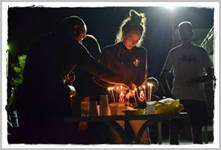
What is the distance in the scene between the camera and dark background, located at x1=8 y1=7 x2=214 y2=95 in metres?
4.73

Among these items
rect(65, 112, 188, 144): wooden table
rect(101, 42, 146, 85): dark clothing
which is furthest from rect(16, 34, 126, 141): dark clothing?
rect(101, 42, 146, 85): dark clothing

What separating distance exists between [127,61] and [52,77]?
896 millimetres

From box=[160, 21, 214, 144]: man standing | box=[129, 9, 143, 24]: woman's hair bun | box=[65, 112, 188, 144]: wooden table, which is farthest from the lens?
box=[160, 21, 214, 144]: man standing

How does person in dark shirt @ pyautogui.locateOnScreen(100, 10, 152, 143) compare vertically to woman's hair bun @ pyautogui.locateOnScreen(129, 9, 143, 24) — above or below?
below

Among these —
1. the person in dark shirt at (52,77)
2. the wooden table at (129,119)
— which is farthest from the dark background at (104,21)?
the wooden table at (129,119)

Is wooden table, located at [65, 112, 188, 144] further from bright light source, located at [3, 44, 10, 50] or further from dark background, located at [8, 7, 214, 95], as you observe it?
bright light source, located at [3, 44, 10, 50]

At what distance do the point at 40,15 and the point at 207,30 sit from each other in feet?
6.62

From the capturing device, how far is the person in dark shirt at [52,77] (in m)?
4.05

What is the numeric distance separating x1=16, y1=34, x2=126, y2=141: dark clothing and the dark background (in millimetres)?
643

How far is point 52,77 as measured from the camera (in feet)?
13.5

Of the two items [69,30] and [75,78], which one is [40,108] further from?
[69,30]

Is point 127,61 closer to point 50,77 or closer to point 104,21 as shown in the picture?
point 104,21

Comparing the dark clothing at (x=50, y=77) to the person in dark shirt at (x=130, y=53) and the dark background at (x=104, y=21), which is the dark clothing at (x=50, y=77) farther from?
the dark background at (x=104, y=21)

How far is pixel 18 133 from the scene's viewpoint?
14.5 feet
